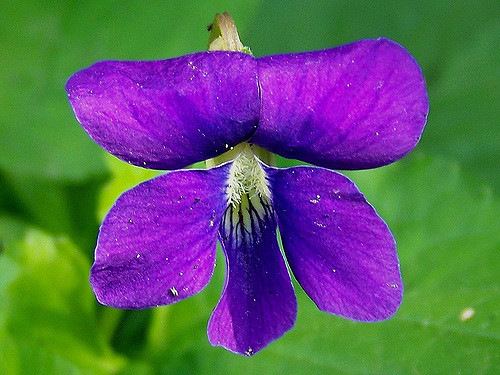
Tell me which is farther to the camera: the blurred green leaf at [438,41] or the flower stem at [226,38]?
the blurred green leaf at [438,41]

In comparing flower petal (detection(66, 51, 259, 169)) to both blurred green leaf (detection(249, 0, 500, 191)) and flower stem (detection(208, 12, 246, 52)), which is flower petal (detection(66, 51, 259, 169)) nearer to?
flower stem (detection(208, 12, 246, 52))

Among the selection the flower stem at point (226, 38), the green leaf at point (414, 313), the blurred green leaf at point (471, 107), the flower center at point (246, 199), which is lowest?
the green leaf at point (414, 313)

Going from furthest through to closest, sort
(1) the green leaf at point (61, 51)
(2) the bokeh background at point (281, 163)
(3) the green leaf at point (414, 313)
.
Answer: (1) the green leaf at point (61, 51) → (2) the bokeh background at point (281, 163) → (3) the green leaf at point (414, 313)

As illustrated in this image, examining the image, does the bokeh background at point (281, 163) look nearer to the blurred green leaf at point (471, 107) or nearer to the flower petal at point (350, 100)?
the blurred green leaf at point (471, 107)

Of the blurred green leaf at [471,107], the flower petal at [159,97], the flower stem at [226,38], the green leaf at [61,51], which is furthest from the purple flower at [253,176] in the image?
the blurred green leaf at [471,107]

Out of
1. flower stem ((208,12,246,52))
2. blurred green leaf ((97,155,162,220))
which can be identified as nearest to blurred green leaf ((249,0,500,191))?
blurred green leaf ((97,155,162,220))

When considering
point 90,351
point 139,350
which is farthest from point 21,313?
point 139,350
